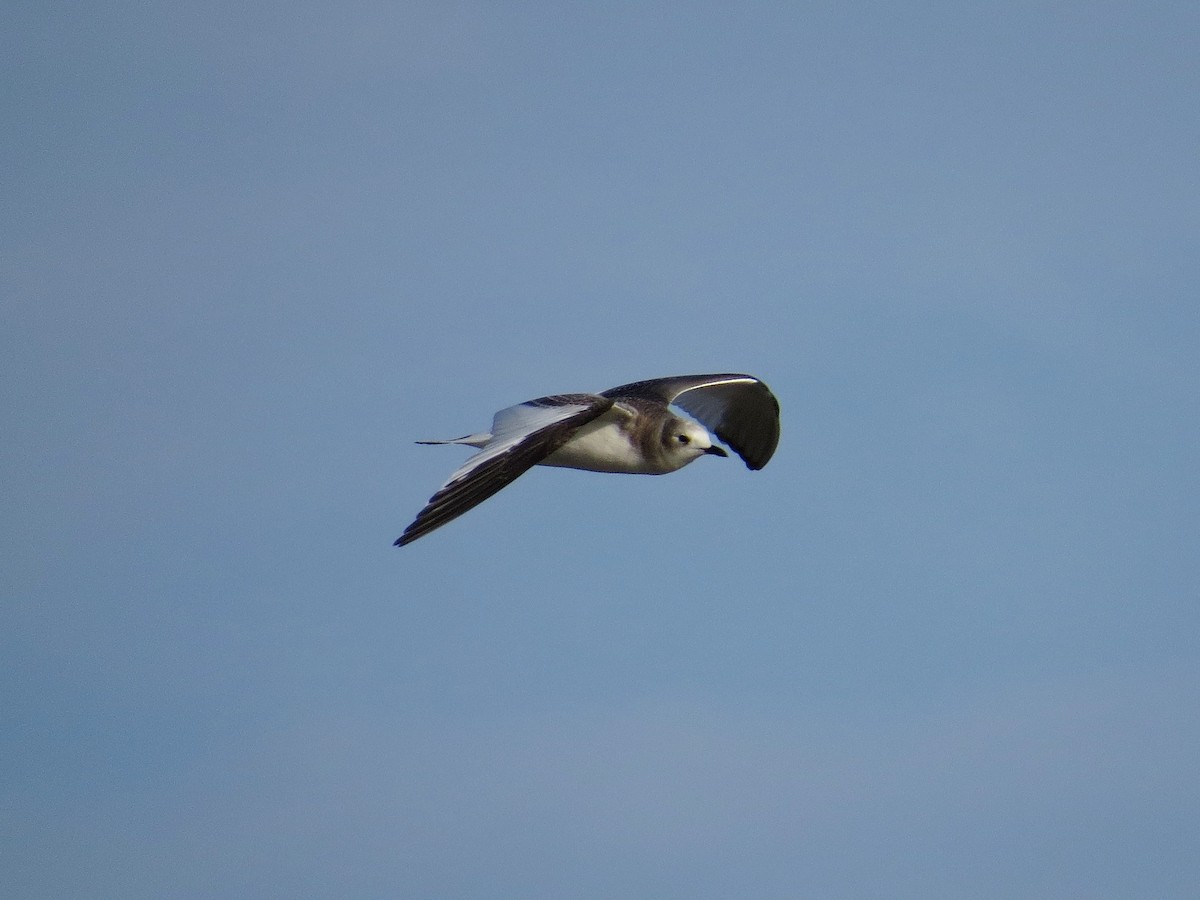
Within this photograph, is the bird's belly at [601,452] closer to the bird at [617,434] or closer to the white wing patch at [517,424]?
the bird at [617,434]

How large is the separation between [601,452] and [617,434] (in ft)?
0.83

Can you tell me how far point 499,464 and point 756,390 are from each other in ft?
21.0

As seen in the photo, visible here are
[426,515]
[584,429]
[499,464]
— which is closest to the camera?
[426,515]

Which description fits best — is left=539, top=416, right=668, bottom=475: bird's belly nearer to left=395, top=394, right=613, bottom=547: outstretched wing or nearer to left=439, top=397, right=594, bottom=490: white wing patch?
left=395, top=394, right=613, bottom=547: outstretched wing

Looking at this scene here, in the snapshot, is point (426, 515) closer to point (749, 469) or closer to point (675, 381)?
point (675, 381)

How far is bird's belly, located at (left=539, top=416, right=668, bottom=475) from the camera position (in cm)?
1342

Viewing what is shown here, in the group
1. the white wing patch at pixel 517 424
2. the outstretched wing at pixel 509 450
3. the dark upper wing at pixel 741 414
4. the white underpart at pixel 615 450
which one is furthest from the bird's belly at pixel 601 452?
the dark upper wing at pixel 741 414

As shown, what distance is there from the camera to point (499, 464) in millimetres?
10898

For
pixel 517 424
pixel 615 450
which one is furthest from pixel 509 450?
pixel 615 450

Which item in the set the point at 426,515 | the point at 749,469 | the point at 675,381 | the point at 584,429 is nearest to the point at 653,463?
the point at 584,429

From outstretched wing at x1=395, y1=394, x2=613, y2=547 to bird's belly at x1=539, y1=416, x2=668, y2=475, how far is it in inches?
14.8

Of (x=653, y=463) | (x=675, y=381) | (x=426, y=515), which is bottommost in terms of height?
(x=426, y=515)

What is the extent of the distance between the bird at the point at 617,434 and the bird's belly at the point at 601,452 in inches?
0.4

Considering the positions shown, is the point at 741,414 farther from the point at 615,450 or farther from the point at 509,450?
the point at 509,450
